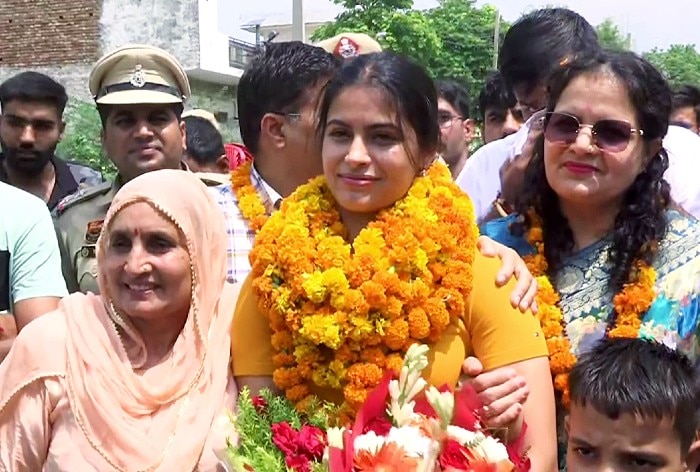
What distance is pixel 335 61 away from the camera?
11.2 ft

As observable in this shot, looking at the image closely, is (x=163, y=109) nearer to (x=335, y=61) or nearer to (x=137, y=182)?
(x=335, y=61)

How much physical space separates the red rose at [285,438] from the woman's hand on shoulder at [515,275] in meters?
0.67

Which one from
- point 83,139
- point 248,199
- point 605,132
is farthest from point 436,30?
point 605,132

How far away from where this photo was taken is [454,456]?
1.82 metres

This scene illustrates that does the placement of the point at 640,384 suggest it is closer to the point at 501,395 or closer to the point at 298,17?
the point at 501,395

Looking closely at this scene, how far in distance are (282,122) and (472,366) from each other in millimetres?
1500

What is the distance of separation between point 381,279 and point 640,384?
69 cm

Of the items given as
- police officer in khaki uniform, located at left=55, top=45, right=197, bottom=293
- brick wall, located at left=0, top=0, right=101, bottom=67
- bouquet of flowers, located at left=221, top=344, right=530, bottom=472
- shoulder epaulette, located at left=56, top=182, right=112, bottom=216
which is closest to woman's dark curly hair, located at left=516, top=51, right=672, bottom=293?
bouquet of flowers, located at left=221, top=344, right=530, bottom=472

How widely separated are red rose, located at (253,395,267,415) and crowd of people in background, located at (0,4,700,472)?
0.24 feet

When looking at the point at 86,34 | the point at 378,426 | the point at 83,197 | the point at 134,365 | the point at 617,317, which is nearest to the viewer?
the point at 378,426

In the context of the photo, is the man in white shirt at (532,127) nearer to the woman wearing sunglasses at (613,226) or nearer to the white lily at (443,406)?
the woman wearing sunglasses at (613,226)

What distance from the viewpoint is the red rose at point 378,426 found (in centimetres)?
190

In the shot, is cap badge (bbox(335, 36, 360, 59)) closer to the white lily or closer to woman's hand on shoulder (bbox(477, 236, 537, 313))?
woman's hand on shoulder (bbox(477, 236, 537, 313))

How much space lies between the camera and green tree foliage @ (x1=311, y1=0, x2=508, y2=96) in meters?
27.1
